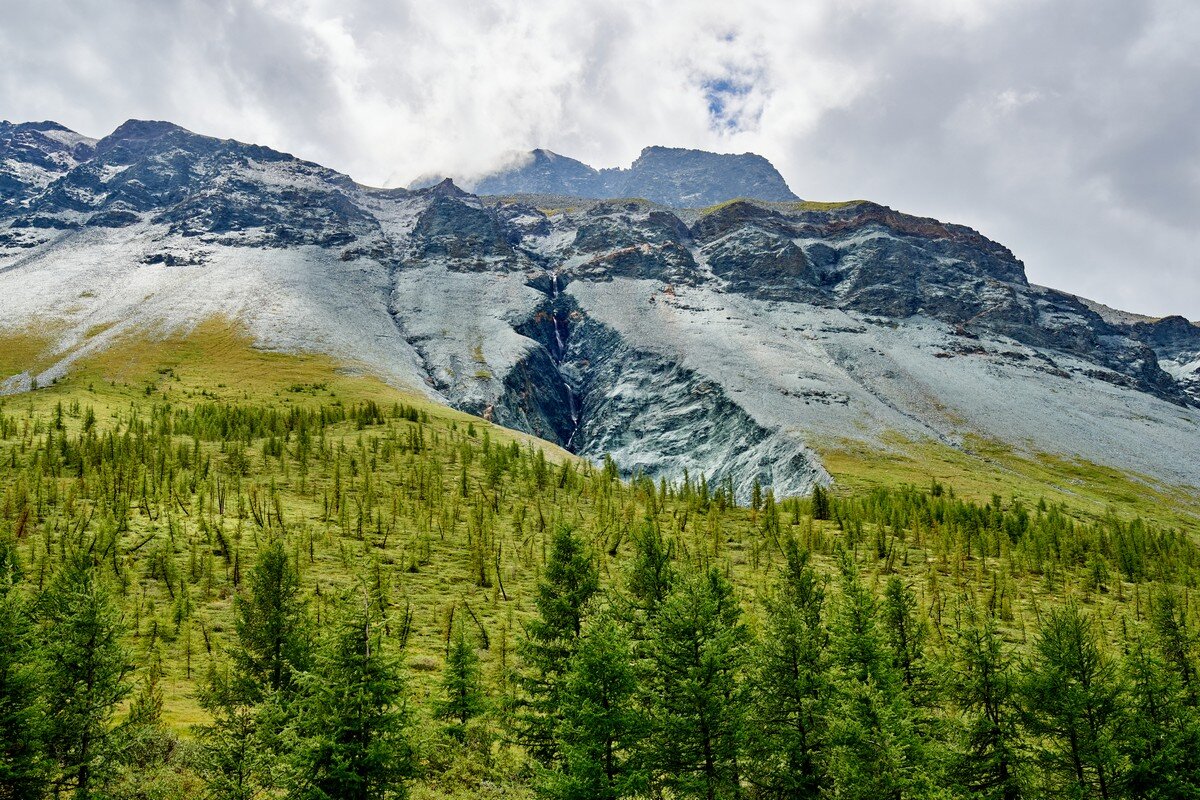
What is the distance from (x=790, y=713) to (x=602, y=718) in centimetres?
669

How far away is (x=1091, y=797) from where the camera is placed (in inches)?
815

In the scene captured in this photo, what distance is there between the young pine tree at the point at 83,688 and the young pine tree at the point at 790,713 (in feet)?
59.9

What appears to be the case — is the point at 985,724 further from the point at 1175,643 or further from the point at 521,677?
the point at 521,677

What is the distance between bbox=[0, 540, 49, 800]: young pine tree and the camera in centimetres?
1553

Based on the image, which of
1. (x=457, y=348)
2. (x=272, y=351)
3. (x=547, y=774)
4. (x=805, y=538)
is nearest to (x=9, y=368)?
(x=272, y=351)

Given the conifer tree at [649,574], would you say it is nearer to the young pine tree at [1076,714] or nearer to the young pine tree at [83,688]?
the young pine tree at [1076,714]

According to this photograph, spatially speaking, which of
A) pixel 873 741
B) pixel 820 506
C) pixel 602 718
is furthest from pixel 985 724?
pixel 820 506

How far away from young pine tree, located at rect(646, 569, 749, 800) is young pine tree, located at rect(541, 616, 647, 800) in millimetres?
1438

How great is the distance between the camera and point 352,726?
50.1 feet

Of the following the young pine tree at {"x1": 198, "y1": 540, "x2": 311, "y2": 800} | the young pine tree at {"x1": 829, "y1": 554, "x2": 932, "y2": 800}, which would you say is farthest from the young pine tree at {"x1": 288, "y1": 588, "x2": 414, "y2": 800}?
the young pine tree at {"x1": 829, "y1": 554, "x2": 932, "y2": 800}

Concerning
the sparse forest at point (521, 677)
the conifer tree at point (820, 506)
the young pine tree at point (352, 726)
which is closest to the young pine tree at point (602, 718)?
the sparse forest at point (521, 677)

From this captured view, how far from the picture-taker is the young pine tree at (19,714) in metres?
15.5

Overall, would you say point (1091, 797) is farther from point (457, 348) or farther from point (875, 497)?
point (457, 348)

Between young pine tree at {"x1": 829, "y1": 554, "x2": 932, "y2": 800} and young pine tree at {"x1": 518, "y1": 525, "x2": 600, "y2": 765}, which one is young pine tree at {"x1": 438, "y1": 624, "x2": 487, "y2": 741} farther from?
young pine tree at {"x1": 829, "y1": 554, "x2": 932, "y2": 800}
